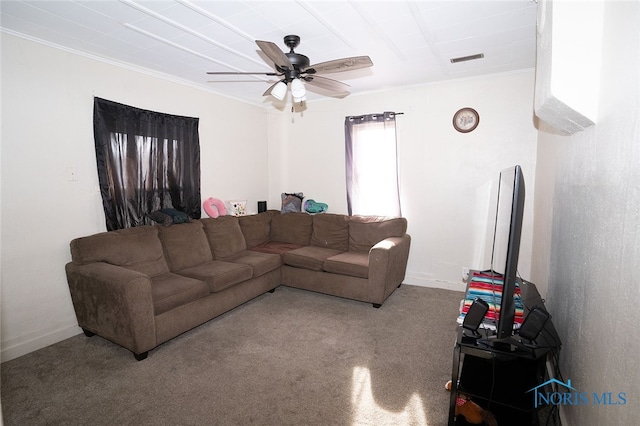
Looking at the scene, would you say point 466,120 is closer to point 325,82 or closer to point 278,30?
point 325,82

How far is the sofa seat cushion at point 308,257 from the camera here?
367 cm

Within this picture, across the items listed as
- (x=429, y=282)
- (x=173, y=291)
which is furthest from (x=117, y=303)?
(x=429, y=282)

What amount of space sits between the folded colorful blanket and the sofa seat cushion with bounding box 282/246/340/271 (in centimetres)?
171

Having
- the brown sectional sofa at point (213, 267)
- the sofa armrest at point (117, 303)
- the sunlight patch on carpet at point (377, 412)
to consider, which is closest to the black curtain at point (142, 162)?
the brown sectional sofa at point (213, 267)

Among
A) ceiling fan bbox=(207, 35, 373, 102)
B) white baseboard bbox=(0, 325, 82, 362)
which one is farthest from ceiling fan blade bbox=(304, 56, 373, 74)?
white baseboard bbox=(0, 325, 82, 362)

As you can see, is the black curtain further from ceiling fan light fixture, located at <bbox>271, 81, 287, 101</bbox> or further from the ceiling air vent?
the ceiling air vent

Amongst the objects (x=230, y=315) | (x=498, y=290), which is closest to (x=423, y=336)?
(x=498, y=290)

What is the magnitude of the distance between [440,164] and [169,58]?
322cm

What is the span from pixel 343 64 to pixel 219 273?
218 cm

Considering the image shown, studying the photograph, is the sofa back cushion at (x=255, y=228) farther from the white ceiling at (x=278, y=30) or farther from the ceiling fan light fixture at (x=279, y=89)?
the ceiling fan light fixture at (x=279, y=89)

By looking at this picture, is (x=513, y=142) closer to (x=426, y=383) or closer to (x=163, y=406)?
(x=426, y=383)

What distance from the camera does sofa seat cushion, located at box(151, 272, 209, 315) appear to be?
2.55m

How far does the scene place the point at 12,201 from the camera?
2.49 metres

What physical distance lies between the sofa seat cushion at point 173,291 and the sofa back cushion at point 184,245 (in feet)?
0.69
